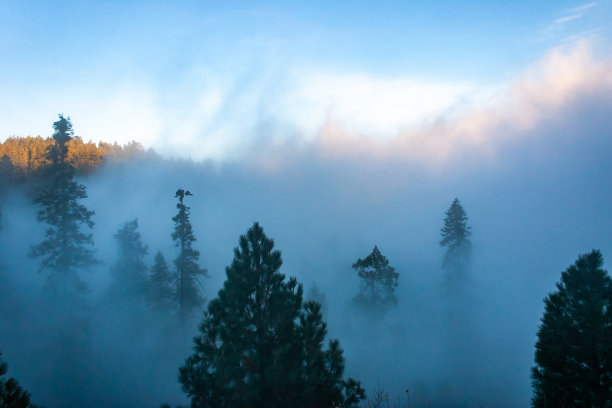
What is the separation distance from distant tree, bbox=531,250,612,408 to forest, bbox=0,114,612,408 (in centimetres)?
5

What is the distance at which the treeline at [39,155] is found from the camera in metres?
76.0

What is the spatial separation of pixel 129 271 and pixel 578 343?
133 ft

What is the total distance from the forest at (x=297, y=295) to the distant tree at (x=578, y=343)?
1.9 inches

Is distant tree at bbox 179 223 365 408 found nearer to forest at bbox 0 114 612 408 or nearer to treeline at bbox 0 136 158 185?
forest at bbox 0 114 612 408

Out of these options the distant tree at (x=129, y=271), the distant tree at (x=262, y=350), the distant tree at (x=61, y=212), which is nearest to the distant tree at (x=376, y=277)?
the distant tree at (x=129, y=271)

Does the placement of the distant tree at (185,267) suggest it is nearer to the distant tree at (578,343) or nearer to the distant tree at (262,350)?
the distant tree at (262,350)

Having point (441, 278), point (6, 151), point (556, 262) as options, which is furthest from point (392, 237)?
point (6, 151)

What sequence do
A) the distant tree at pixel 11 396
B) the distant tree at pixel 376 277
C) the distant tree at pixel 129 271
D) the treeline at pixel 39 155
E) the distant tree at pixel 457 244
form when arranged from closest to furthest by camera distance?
1. the distant tree at pixel 11 396
2. the distant tree at pixel 129 271
3. the distant tree at pixel 376 277
4. the distant tree at pixel 457 244
5. the treeline at pixel 39 155

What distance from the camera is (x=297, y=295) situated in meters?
9.51

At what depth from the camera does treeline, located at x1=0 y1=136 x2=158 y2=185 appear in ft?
249

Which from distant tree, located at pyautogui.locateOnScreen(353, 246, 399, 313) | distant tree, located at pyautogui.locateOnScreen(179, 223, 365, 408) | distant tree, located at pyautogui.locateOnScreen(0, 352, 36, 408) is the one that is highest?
distant tree, located at pyautogui.locateOnScreen(353, 246, 399, 313)

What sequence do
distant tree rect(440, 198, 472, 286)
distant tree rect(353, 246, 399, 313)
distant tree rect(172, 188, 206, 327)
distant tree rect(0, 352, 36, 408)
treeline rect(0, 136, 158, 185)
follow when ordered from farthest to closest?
treeline rect(0, 136, 158, 185)
distant tree rect(440, 198, 472, 286)
distant tree rect(353, 246, 399, 313)
distant tree rect(172, 188, 206, 327)
distant tree rect(0, 352, 36, 408)

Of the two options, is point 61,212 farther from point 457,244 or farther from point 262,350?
point 457,244

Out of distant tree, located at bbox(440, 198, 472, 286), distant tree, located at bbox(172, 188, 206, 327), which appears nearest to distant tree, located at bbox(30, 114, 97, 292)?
distant tree, located at bbox(172, 188, 206, 327)
